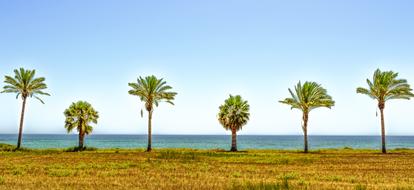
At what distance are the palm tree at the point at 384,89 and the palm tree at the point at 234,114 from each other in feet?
63.4

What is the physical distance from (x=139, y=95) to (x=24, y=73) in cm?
1816

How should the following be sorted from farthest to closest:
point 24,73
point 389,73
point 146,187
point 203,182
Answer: point 24,73
point 389,73
point 203,182
point 146,187

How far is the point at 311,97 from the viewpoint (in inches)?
2876

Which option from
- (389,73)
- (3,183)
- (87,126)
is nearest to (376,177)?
(3,183)

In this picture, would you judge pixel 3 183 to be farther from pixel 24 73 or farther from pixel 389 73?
pixel 389 73

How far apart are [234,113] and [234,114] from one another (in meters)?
0.18

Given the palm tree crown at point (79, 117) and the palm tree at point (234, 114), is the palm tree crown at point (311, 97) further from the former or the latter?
the palm tree crown at point (79, 117)

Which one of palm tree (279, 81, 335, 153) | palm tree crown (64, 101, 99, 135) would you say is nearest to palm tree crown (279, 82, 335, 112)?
palm tree (279, 81, 335, 153)

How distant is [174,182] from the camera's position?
84.0 ft

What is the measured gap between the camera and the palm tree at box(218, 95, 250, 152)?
78625mm

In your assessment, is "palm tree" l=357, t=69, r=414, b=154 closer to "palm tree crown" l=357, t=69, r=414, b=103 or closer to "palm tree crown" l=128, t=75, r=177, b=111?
"palm tree crown" l=357, t=69, r=414, b=103

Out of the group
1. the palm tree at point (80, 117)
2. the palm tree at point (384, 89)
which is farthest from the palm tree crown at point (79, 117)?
the palm tree at point (384, 89)

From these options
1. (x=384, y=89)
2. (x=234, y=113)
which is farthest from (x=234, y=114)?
(x=384, y=89)

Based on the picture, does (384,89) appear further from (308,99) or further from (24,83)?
(24,83)
